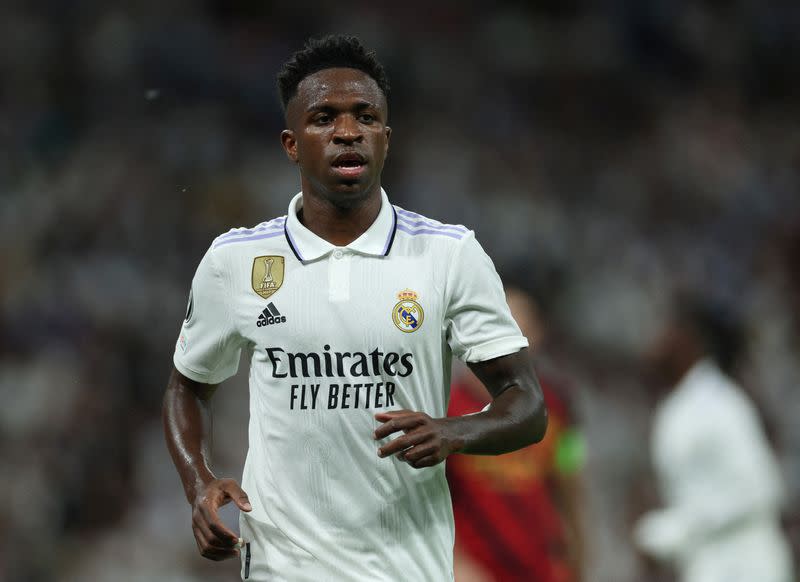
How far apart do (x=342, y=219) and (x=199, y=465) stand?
78 centimetres

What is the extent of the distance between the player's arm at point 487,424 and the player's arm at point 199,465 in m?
0.46

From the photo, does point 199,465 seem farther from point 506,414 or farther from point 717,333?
point 717,333

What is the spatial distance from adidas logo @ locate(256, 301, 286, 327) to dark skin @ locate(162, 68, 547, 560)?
27cm

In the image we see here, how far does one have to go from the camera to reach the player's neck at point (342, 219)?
343 cm

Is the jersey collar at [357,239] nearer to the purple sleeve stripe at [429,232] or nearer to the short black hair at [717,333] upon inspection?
the purple sleeve stripe at [429,232]

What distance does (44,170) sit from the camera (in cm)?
1059

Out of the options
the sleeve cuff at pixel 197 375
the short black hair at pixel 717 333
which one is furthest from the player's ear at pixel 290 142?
the short black hair at pixel 717 333

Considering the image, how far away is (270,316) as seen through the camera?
10.8 ft

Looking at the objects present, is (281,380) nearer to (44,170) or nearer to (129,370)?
(129,370)

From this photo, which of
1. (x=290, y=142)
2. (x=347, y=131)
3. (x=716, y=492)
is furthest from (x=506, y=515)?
(x=347, y=131)

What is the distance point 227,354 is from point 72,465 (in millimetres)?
5500

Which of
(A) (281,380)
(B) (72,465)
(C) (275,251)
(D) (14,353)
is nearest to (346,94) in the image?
(C) (275,251)

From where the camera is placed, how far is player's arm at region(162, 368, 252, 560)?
121 inches

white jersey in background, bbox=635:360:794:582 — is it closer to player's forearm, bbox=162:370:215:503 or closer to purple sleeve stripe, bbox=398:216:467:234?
purple sleeve stripe, bbox=398:216:467:234
